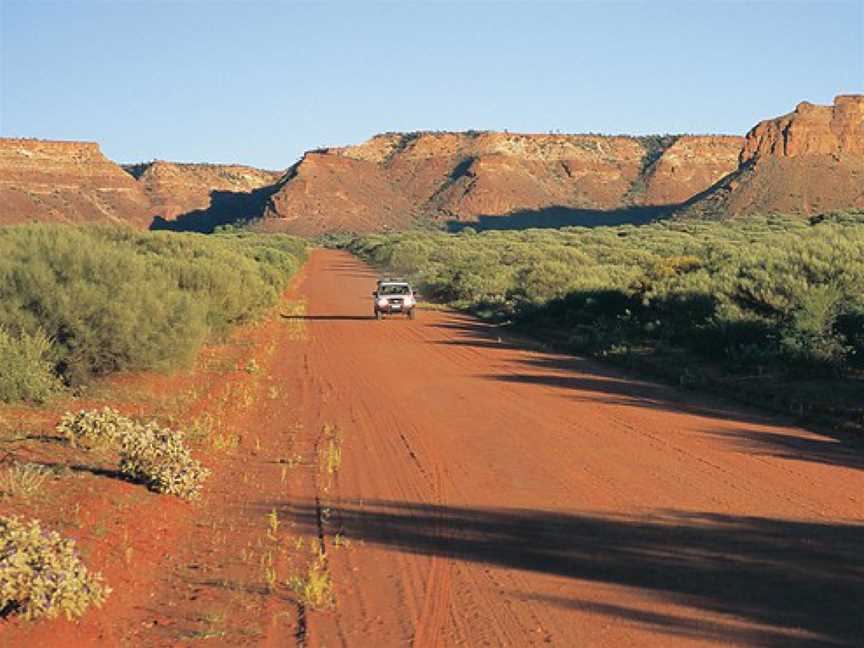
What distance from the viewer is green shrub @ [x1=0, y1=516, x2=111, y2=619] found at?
6.29 m

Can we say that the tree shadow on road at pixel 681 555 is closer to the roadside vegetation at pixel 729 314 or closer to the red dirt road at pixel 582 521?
the red dirt road at pixel 582 521

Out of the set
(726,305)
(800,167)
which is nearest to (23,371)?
(726,305)

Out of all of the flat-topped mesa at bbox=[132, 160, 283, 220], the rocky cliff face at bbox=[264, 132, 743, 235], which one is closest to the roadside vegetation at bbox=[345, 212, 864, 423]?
the rocky cliff face at bbox=[264, 132, 743, 235]

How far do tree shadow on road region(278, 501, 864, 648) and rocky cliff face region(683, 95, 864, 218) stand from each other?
9752 cm

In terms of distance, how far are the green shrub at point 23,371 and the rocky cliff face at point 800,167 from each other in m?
96.0

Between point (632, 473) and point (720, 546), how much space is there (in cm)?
283

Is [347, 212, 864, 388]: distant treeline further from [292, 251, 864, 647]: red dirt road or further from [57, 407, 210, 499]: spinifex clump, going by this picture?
[57, 407, 210, 499]: spinifex clump

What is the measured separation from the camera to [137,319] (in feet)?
53.1

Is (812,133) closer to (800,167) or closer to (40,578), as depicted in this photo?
(800,167)

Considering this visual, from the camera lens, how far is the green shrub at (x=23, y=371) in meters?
13.2

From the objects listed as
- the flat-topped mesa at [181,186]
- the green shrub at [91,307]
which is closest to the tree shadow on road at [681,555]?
the green shrub at [91,307]

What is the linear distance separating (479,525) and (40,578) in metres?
4.09

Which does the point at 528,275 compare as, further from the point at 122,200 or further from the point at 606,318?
the point at 122,200

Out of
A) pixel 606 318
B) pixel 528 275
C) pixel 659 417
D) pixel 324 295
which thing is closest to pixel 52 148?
pixel 324 295
